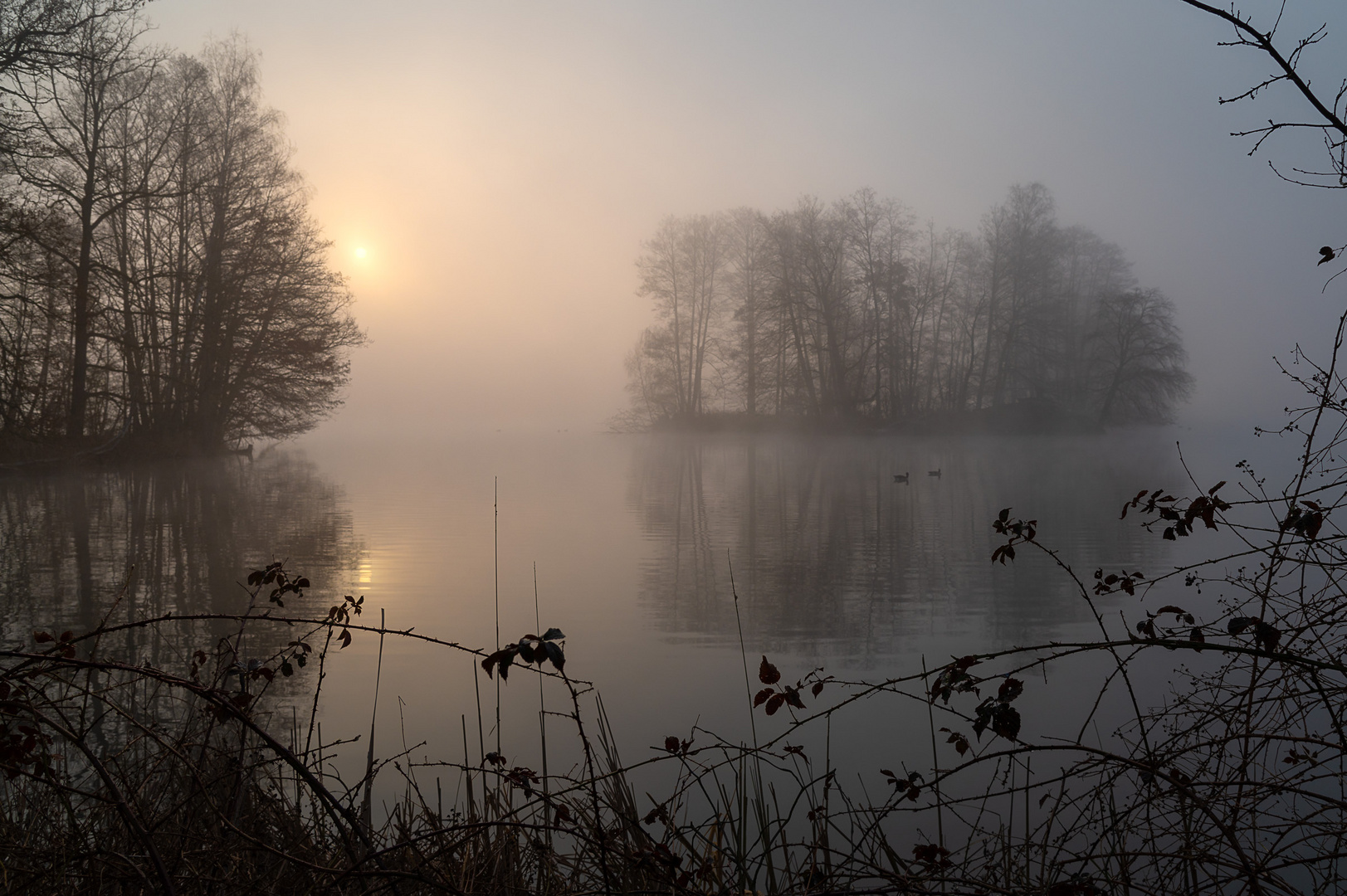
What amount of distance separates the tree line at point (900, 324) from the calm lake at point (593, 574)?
1813 cm

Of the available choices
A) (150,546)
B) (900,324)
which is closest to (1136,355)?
(900,324)

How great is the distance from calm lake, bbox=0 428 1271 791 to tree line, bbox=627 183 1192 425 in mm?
18134

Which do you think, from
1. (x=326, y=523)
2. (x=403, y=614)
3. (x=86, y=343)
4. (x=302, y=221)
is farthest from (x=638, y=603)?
(x=302, y=221)

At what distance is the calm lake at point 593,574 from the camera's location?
375cm

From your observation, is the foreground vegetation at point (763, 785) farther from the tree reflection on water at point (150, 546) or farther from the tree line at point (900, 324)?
the tree line at point (900, 324)

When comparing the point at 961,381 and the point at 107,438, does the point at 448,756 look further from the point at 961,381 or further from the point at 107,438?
the point at 961,381

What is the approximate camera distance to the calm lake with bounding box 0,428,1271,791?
3750mm

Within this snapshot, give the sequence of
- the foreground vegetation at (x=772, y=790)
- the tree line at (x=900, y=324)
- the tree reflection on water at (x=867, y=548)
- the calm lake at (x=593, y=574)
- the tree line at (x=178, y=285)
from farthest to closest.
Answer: the tree line at (x=900, y=324) → the tree line at (x=178, y=285) → the tree reflection on water at (x=867, y=548) → the calm lake at (x=593, y=574) → the foreground vegetation at (x=772, y=790)

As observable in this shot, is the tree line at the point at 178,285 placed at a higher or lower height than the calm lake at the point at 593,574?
higher

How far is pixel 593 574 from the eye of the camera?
21.3 ft

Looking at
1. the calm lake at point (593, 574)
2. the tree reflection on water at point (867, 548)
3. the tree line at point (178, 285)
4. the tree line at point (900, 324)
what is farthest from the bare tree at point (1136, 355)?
the tree line at point (178, 285)

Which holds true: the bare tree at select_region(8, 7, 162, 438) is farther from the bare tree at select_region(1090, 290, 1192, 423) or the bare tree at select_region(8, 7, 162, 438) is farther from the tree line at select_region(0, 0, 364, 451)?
the bare tree at select_region(1090, 290, 1192, 423)

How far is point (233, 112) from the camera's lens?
1795 centimetres

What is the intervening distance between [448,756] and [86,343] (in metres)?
15.3
